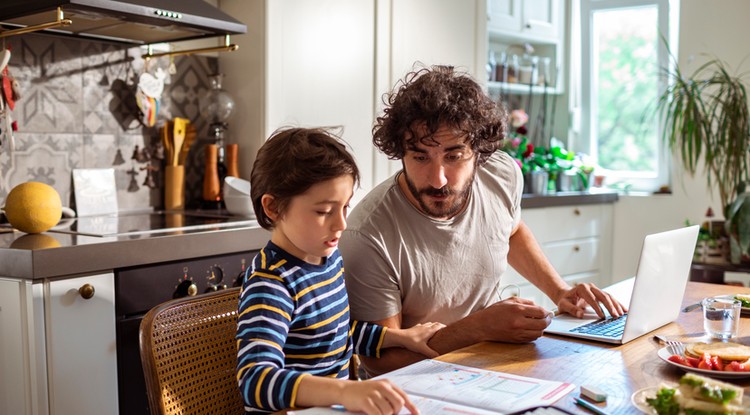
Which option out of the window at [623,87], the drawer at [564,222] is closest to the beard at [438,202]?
the drawer at [564,222]

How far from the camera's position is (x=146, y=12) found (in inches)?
94.8

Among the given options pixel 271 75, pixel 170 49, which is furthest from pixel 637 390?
pixel 170 49

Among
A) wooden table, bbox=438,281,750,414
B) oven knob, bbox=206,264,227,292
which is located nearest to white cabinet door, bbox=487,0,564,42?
oven knob, bbox=206,264,227,292

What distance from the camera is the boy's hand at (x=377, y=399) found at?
1054mm

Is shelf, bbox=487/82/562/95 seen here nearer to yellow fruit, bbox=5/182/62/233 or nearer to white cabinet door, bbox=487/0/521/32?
white cabinet door, bbox=487/0/521/32

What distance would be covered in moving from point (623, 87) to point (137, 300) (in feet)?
11.2

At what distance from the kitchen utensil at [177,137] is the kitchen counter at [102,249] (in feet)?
2.15

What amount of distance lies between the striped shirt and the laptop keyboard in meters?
0.47

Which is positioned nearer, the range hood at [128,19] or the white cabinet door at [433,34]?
the range hood at [128,19]

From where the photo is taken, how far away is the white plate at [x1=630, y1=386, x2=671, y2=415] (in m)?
1.09

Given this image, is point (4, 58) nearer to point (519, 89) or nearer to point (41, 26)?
point (41, 26)

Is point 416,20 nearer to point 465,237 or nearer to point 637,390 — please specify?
point 465,237

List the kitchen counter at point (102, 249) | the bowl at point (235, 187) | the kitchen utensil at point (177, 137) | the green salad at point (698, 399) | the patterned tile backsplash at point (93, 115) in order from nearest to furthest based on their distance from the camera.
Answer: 1. the green salad at point (698, 399)
2. the kitchen counter at point (102, 249)
3. the patterned tile backsplash at point (93, 115)
4. the bowl at point (235, 187)
5. the kitchen utensil at point (177, 137)

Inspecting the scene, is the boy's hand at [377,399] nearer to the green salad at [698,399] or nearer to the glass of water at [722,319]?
the green salad at [698,399]
